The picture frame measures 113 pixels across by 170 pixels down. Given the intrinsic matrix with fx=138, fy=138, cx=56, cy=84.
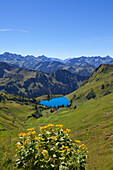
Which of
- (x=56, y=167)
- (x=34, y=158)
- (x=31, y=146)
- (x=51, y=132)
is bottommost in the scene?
(x=56, y=167)

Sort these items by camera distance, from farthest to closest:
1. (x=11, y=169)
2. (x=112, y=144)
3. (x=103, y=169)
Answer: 1. (x=112, y=144)
2. (x=103, y=169)
3. (x=11, y=169)

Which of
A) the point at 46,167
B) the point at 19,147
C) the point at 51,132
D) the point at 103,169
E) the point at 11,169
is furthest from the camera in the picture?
the point at 103,169

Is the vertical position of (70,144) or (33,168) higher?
(70,144)

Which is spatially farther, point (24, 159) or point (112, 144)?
point (112, 144)

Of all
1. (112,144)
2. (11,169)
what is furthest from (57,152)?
(112,144)

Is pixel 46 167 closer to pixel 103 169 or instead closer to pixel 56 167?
pixel 56 167

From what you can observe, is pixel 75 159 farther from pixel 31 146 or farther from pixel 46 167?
pixel 31 146
